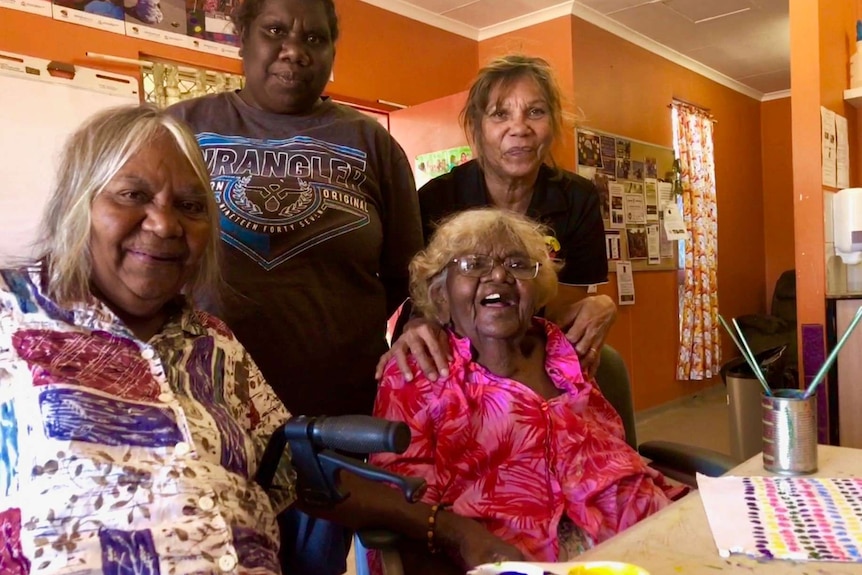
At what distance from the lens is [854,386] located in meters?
2.25

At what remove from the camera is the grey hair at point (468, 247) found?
155 centimetres

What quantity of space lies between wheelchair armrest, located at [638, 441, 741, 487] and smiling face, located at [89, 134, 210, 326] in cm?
117

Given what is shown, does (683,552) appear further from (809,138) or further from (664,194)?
(664,194)

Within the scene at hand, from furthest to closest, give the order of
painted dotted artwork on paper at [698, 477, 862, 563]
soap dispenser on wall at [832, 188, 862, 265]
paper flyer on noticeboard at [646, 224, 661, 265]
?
paper flyer on noticeboard at [646, 224, 661, 265] < soap dispenser on wall at [832, 188, 862, 265] < painted dotted artwork on paper at [698, 477, 862, 563]

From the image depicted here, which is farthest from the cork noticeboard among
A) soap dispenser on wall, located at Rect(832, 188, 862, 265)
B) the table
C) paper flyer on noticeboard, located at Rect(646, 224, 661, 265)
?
the table

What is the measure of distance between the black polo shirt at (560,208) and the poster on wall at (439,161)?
4.97 feet

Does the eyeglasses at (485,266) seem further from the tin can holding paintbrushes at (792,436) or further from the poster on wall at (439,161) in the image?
the poster on wall at (439,161)

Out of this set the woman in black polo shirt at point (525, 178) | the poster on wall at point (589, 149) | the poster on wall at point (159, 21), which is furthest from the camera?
the poster on wall at point (589, 149)

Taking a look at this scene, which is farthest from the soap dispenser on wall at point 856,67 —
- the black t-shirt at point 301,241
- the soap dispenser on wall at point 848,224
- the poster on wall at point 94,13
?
the poster on wall at point 94,13

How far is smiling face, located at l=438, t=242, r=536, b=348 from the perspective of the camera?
149cm

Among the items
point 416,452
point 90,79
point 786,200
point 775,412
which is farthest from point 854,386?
point 786,200

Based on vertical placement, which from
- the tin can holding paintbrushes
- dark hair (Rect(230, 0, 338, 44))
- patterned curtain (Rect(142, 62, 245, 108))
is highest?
patterned curtain (Rect(142, 62, 245, 108))

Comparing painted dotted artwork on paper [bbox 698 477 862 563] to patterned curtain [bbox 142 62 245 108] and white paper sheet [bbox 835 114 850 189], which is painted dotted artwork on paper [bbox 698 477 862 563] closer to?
white paper sheet [bbox 835 114 850 189]

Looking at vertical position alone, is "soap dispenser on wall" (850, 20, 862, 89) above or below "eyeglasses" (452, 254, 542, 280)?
above
